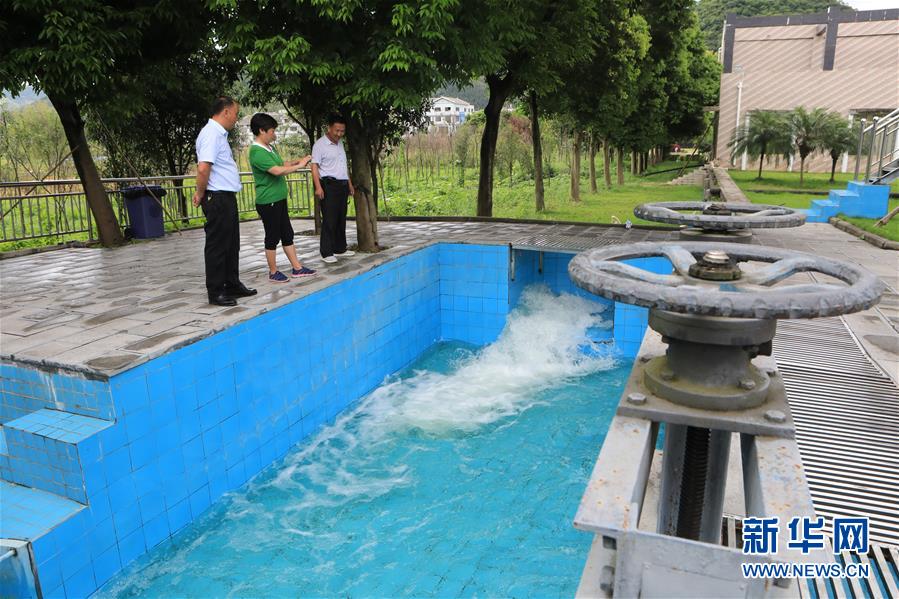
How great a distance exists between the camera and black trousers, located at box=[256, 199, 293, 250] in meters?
5.52

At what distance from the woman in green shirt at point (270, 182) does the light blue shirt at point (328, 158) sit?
0.79 metres

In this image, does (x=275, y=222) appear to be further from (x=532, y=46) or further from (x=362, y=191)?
(x=532, y=46)

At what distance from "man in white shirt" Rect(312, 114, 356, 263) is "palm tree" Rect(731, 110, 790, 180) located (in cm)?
1810

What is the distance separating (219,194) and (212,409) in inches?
62.2

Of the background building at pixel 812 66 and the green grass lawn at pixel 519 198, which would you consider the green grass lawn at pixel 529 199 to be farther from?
the background building at pixel 812 66

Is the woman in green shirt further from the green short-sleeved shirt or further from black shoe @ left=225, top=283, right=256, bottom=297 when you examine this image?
black shoe @ left=225, top=283, right=256, bottom=297

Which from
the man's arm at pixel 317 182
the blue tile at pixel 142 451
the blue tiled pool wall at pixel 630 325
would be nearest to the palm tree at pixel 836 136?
the blue tiled pool wall at pixel 630 325

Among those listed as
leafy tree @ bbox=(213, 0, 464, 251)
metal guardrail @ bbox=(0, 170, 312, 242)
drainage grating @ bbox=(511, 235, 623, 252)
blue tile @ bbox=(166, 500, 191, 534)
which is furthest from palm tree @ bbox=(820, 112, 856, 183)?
blue tile @ bbox=(166, 500, 191, 534)

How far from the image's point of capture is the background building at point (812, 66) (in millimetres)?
26531

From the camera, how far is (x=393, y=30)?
6.13 meters

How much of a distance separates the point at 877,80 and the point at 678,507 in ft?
102

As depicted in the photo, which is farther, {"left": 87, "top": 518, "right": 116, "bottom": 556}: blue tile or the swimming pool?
the swimming pool

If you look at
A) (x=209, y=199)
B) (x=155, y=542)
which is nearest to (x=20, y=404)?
(x=155, y=542)

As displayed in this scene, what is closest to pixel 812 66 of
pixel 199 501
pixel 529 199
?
pixel 529 199
